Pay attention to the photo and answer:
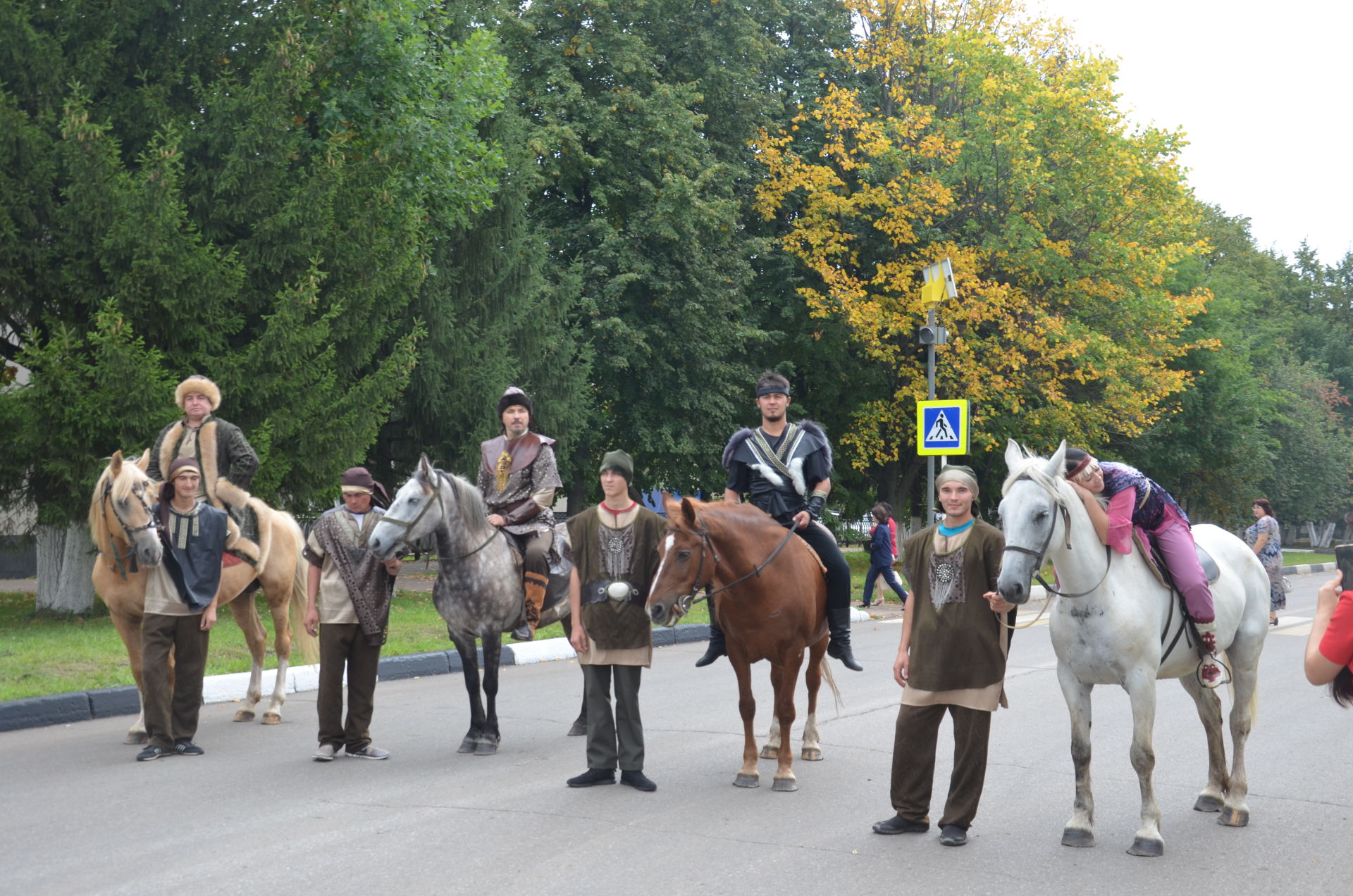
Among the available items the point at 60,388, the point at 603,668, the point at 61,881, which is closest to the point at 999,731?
the point at 603,668

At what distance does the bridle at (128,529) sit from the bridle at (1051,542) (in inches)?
231

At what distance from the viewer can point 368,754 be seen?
8.77m

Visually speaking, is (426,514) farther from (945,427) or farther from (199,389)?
(945,427)

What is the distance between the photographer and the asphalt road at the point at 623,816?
5.75 m

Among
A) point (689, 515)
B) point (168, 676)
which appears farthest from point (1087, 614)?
point (168, 676)

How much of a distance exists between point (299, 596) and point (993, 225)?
24.7 metres

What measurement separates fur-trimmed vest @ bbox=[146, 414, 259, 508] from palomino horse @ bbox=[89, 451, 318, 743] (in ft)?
0.32

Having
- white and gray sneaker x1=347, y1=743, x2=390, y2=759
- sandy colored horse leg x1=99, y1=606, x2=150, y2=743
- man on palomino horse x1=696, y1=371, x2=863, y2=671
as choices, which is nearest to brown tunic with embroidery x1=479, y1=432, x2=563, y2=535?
man on palomino horse x1=696, y1=371, x2=863, y2=671

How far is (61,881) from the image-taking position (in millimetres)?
5652

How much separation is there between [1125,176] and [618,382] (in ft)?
44.5

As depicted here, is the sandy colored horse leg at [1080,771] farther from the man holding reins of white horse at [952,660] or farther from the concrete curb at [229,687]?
the concrete curb at [229,687]

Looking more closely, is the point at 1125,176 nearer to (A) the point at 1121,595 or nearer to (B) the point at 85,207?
(B) the point at 85,207

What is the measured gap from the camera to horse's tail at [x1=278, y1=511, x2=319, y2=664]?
11.0 metres

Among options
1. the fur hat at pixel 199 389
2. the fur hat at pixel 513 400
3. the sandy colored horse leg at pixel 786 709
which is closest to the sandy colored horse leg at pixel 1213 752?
the sandy colored horse leg at pixel 786 709
